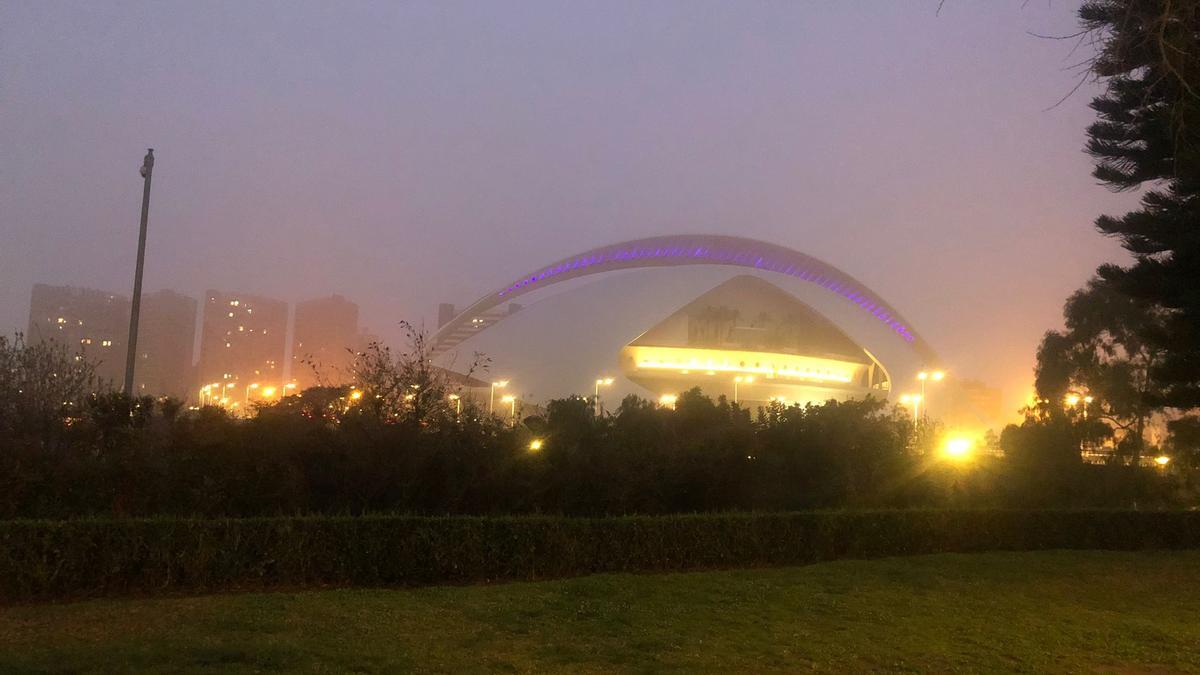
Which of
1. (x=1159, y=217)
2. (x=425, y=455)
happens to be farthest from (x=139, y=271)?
(x=1159, y=217)

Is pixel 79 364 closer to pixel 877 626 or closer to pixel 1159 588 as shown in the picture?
pixel 877 626

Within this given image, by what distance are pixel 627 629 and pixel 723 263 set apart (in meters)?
42.6

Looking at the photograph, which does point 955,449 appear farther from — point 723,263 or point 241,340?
point 241,340

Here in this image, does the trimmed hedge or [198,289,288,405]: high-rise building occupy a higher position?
[198,289,288,405]: high-rise building

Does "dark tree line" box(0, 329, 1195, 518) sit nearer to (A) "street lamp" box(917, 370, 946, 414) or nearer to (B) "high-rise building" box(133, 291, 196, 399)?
(A) "street lamp" box(917, 370, 946, 414)

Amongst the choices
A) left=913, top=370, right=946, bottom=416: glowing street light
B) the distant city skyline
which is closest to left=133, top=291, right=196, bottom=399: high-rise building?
the distant city skyline

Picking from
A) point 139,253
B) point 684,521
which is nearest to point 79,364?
point 139,253

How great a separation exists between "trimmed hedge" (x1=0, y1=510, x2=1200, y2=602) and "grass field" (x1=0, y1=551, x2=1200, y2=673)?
15.1 inches

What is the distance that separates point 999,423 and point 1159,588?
55.5 m

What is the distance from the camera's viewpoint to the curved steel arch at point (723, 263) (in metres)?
48.1

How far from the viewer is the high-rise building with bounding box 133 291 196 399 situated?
157ft

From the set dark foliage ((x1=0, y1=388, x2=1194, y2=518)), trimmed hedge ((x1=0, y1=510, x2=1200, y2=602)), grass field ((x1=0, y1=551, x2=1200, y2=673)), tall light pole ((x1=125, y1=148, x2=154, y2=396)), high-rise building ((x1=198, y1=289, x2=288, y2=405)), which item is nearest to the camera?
grass field ((x1=0, y1=551, x2=1200, y2=673))

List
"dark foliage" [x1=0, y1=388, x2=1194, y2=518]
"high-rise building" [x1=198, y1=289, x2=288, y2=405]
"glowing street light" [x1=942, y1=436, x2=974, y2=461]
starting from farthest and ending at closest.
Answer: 1. "high-rise building" [x1=198, y1=289, x2=288, y2=405]
2. "glowing street light" [x1=942, y1=436, x2=974, y2=461]
3. "dark foliage" [x1=0, y1=388, x2=1194, y2=518]

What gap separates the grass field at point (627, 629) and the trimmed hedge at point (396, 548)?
38 cm
